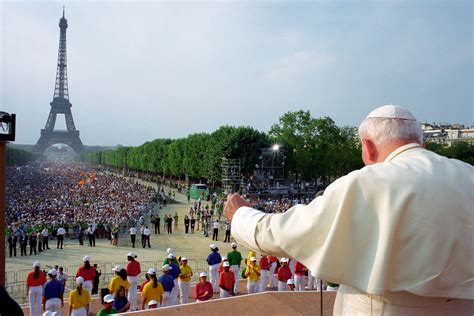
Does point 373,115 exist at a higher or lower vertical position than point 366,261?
higher

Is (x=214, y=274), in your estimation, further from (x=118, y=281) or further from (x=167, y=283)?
(x=118, y=281)

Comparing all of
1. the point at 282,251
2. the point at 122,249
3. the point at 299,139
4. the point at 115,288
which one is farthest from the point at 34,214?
the point at 299,139

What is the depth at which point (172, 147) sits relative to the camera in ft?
216

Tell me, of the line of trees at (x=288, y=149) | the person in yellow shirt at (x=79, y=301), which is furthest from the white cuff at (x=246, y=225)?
the line of trees at (x=288, y=149)

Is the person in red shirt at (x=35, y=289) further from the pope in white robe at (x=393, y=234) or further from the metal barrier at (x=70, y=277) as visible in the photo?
the pope in white robe at (x=393, y=234)

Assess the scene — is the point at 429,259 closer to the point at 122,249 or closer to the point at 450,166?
the point at 450,166

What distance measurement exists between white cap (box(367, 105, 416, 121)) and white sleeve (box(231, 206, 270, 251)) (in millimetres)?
668

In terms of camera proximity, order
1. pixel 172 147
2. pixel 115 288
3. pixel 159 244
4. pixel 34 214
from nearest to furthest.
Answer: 1. pixel 115 288
2. pixel 159 244
3. pixel 34 214
4. pixel 172 147

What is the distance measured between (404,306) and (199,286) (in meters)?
7.97

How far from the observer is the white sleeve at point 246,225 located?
176 cm

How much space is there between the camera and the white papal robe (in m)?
1.59

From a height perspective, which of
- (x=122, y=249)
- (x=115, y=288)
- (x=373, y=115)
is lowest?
(x=122, y=249)

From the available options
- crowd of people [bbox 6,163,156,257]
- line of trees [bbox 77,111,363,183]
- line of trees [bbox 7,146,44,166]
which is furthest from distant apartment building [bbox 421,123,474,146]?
line of trees [bbox 7,146,44,166]

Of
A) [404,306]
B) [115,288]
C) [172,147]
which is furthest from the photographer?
[172,147]
